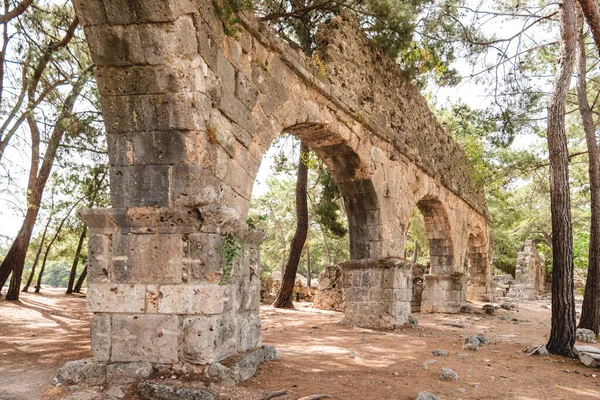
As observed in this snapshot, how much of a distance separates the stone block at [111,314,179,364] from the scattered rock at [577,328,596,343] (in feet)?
21.9

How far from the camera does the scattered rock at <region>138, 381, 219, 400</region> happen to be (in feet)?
11.5

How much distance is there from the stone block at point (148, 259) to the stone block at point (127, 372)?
0.69m

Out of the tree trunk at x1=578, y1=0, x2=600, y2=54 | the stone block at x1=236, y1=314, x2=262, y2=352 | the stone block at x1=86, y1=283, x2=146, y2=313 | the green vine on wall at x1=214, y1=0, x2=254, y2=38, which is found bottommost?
the stone block at x1=236, y1=314, x2=262, y2=352

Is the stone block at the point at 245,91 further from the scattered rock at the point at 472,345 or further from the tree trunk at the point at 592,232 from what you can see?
the tree trunk at the point at 592,232

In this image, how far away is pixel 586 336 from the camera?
24.5 feet

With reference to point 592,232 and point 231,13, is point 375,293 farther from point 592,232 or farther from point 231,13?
point 231,13

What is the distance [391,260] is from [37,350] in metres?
5.74

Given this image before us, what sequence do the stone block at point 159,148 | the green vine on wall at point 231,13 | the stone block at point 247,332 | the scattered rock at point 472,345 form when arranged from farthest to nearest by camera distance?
the scattered rock at point 472,345 < the green vine on wall at point 231,13 < the stone block at point 247,332 < the stone block at point 159,148

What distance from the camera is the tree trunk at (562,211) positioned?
250 inches

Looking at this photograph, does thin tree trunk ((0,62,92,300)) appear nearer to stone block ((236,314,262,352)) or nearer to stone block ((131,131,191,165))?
stone block ((131,131,191,165))

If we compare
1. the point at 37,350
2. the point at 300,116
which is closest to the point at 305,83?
the point at 300,116

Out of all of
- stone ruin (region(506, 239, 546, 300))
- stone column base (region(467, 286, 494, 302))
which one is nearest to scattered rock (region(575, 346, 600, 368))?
→ stone column base (region(467, 286, 494, 302))

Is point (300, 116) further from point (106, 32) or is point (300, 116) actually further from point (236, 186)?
point (106, 32)

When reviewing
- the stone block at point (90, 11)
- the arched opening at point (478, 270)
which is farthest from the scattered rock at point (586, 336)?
the arched opening at point (478, 270)
